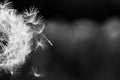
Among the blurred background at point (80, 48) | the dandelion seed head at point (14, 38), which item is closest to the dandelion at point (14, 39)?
the dandelion seed head at point (14, 38)

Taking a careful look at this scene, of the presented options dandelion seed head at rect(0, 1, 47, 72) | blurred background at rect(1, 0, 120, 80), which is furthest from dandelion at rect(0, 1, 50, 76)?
blurred background at rect(1, 0, 120, 80)

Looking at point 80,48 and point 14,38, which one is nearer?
point 14,38

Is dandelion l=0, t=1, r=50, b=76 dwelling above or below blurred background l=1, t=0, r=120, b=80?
above

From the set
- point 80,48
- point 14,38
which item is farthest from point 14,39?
point 80,48

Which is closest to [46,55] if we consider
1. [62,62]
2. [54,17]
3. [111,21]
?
[62,62]

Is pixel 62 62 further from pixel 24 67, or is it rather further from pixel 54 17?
pixel 24 67

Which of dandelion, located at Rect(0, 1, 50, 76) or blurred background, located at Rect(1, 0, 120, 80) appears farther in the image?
blurred background, located at Rect(1, 0, 120, 80)

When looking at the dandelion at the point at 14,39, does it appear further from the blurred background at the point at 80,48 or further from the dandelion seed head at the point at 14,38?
the blurred background at the point at 80,48

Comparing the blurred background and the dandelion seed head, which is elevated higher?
the dandelion seed head

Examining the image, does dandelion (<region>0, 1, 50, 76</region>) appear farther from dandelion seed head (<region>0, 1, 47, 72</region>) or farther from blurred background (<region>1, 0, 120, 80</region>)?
blurred background (<region>1, 0, 120, 80</region>)

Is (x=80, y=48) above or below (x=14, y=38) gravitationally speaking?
below

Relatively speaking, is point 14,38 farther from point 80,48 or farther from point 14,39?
point 80,48
